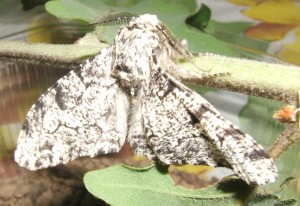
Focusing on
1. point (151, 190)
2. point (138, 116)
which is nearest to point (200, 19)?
point (138, 116)

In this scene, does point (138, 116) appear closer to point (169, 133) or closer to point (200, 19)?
point (169, 133)

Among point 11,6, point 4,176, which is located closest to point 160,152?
point 4,176

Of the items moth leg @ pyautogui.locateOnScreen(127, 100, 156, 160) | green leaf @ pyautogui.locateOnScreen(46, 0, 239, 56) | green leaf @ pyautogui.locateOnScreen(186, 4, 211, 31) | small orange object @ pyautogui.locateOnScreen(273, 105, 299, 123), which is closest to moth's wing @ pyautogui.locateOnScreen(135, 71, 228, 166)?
moth leg @ pyautogui.locateOnScreen(127, 100, 156, 160)

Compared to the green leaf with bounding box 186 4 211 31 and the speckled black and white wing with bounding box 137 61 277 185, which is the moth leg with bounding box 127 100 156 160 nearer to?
the speckled black and white wing with bounding box 137 61 277 185

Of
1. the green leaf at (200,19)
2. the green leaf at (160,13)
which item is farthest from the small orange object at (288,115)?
the green leaf at (200,19)

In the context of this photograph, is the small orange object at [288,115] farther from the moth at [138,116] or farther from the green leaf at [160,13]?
the green leaf at [160,13]

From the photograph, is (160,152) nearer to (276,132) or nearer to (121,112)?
(121,112)
